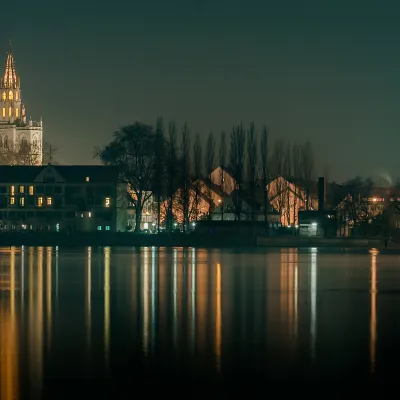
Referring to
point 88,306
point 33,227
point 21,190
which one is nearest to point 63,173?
point 21,190

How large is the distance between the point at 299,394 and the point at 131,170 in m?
80.5

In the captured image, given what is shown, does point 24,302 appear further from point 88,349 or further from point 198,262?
point 198,262

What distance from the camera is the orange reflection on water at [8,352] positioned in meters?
12.7

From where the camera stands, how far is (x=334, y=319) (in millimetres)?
21109

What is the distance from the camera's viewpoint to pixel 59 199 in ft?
364

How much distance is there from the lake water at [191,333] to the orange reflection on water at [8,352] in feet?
0.05

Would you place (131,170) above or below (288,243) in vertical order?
above

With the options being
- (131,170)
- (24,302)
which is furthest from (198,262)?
(131,170)

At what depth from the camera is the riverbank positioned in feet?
258

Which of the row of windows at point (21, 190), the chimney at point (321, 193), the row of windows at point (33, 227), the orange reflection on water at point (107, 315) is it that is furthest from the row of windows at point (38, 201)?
the orange reflection on water at point (107, 315)

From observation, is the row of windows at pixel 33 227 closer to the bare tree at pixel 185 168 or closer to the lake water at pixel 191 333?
the bare tree at pixel 185 168

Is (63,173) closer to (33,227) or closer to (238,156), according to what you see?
(33,227)

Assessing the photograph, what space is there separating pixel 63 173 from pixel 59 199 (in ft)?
12.0

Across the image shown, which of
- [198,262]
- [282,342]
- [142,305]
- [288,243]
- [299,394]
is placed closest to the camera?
[299,394]
